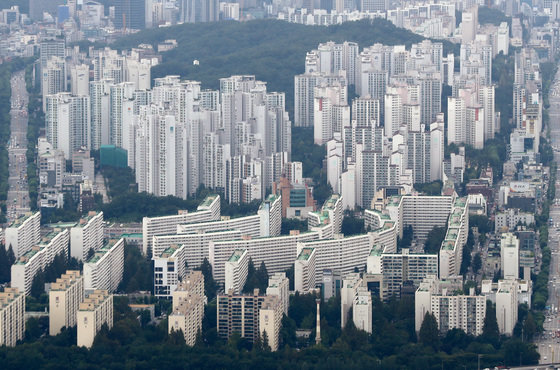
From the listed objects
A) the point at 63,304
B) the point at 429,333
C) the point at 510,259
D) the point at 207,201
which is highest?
the point at 207,201

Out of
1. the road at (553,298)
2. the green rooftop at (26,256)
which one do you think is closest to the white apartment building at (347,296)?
the road at (553,298)

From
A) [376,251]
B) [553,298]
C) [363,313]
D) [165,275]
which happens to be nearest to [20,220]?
[165,275]

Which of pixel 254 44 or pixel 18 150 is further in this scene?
pixel 254 44

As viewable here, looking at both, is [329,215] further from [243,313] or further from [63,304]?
[63,304]

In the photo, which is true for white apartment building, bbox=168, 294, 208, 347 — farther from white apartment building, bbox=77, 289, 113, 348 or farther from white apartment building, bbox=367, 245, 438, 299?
white apartment building, bbox=367, 245, 438, 299

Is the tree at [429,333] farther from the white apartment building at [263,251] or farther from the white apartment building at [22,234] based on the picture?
the white apartment building at [22,234]

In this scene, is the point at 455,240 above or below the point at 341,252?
above

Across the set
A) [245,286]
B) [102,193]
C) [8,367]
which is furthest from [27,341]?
[102,193]
